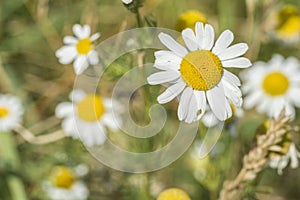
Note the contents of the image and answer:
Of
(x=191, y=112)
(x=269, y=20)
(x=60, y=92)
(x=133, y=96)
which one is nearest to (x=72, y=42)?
(x=133, y=96)

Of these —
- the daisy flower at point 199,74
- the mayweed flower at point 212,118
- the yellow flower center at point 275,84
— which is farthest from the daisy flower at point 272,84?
the daisy flower at point 199,74

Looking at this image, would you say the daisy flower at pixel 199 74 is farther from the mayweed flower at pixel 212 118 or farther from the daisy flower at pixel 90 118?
the daisy flower at pixel 90 118

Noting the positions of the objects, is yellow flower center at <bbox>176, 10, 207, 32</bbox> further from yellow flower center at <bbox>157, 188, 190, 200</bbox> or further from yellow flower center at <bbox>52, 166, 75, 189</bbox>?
yellow flower center at <bbox>52, 166, 75, 189</bbox>

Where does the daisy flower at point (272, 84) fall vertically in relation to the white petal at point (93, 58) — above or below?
below

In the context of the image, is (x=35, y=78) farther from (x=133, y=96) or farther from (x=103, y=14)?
(x=133, y=96)

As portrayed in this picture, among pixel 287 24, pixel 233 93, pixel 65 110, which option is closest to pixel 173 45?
pixel 233 93

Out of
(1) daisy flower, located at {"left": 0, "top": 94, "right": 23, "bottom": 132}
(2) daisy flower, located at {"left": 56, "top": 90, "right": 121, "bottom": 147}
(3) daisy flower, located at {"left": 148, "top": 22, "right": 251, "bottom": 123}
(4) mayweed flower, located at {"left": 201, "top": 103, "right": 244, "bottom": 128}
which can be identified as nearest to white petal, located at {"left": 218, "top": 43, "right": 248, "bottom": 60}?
(3) daisy flower, located at {"left": 148, "top": 22, "right": 251, "bottom": 123}
